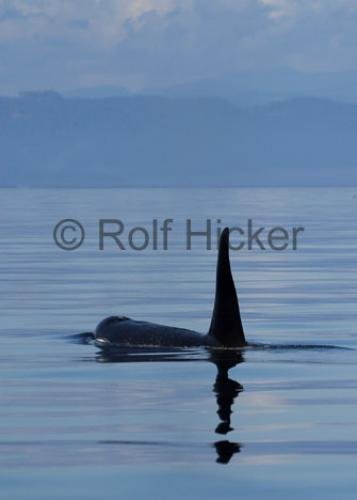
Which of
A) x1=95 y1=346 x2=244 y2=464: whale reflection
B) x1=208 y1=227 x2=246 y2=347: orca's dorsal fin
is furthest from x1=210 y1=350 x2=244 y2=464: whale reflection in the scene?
x1=208 y1=227 x2=246 y2=347: orca's dorsal fin

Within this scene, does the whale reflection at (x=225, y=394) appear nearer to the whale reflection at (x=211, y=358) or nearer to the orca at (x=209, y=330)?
the whale reflection at (x=211, y=358)

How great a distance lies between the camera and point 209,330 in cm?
2019

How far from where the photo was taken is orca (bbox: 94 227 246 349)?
19109mm

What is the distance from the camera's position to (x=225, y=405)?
14914 mm

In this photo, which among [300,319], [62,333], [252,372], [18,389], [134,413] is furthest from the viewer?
[300,319]

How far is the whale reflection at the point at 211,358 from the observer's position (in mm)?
15367

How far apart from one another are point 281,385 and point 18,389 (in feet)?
8.40

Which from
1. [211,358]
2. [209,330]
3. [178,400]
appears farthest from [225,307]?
[178,400]

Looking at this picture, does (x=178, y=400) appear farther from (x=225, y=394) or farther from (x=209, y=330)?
(x=209, y=330)

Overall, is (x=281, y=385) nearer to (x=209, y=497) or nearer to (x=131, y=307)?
(x=209, y=497)

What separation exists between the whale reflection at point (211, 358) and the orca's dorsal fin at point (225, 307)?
0.72 ft

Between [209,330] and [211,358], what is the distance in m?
1.29

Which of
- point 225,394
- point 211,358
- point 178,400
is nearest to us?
point 178,400

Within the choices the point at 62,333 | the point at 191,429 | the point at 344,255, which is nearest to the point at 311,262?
the point at 344,255
